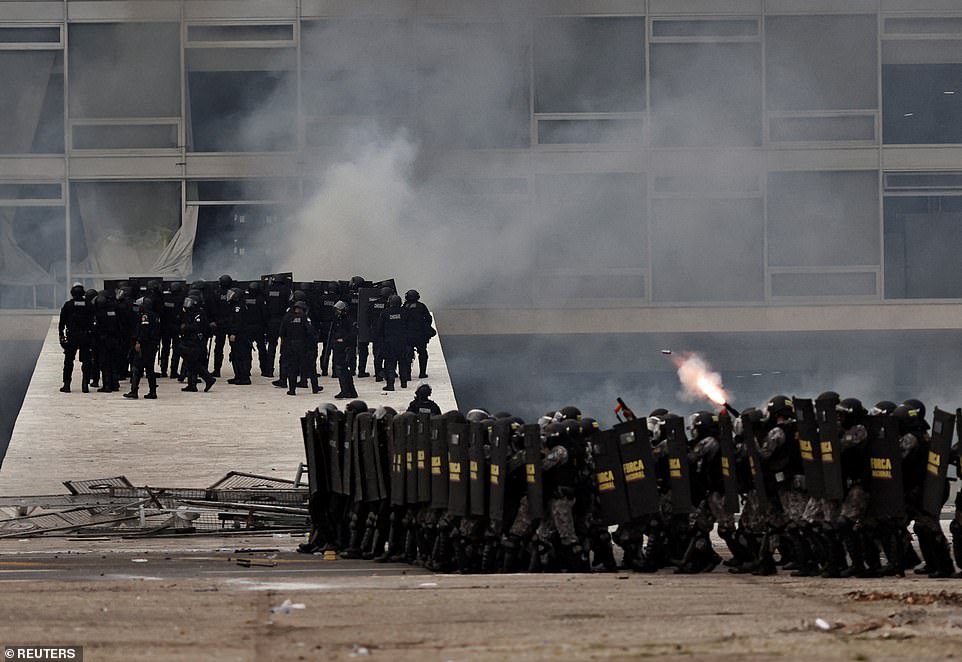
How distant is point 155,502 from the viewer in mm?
18172

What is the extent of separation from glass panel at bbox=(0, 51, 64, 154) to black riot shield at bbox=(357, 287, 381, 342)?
1018cm

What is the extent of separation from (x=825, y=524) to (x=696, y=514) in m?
1.13

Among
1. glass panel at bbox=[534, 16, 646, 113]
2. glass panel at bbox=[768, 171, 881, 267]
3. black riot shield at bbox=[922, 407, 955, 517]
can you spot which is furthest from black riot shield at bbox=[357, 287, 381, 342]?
black riot shield at bbox=[922, 407, 955, 517]

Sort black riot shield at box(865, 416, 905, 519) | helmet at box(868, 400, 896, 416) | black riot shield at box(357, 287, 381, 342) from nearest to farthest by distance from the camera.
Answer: black riot shield at box(865, 416, 905, 519) < helmet at box(868, 400, 896, 416) < black riot shield at box(357, 287, 381, 342)

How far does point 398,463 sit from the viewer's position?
14836 millimetres

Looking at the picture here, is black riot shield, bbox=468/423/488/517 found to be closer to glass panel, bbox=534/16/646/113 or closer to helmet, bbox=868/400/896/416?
helmet, bbox=868/400/896/416

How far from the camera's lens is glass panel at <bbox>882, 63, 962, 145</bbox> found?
108 feet

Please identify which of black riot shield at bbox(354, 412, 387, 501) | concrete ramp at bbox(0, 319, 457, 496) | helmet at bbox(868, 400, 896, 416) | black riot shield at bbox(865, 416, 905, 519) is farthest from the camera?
concrete ramp at bbox(0, 319, 457, 496)

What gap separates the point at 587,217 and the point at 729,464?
63.5 ft

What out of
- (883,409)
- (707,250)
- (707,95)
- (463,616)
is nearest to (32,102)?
(707,95)

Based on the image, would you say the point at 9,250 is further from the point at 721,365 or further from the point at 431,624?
the point at 431,624

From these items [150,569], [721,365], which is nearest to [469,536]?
[150,569]

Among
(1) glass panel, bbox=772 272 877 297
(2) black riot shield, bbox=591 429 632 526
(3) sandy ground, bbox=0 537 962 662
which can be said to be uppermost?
(1) glass panel, bbox=772 272 877 297

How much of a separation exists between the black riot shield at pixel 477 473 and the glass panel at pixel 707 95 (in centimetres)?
1942
